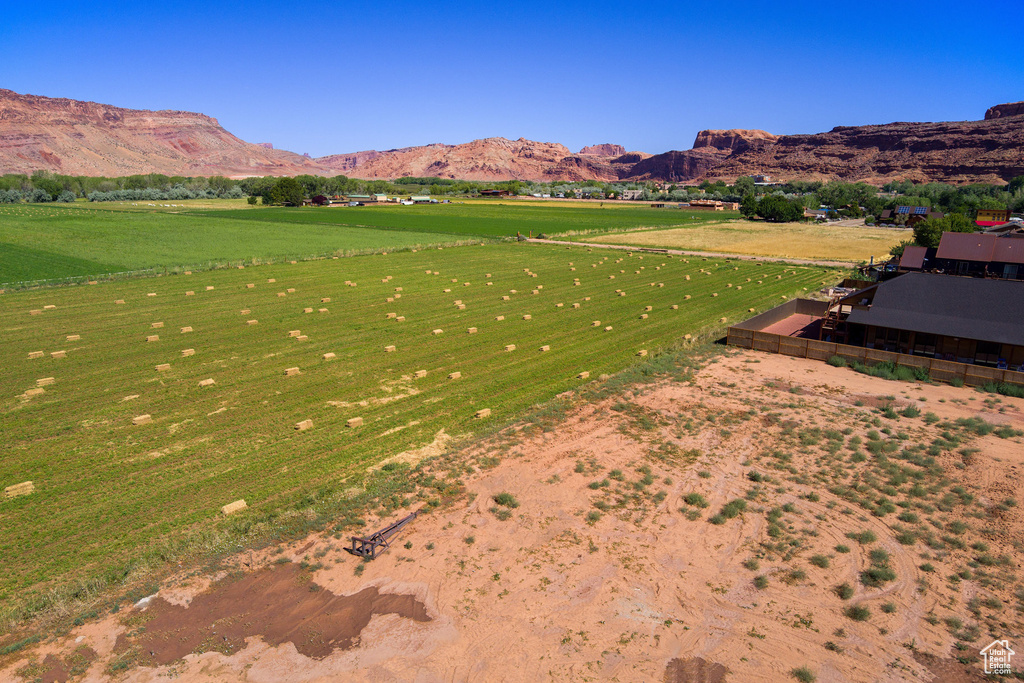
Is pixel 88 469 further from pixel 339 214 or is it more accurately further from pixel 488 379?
pixel 339 214

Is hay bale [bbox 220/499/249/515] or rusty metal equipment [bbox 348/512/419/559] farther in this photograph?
hay bale [bbox 220/499/249/515]

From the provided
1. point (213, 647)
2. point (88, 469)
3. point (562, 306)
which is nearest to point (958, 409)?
point (562, 306)

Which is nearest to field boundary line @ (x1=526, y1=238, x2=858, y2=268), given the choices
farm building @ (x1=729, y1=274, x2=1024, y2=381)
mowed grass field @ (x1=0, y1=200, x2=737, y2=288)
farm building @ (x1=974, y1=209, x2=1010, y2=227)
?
mowed grass field @ (x1=0, y1=200, x2=737, y2=288)

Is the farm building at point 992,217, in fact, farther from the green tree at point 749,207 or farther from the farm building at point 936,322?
the farm building at point 936,322

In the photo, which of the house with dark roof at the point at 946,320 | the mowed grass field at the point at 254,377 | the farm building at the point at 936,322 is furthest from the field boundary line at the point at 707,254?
the house with dark roof at the point at 946,320

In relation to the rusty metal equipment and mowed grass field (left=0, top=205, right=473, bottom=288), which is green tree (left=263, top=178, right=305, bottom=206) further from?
the rusty metal equipment

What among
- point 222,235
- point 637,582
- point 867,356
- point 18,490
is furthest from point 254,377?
point 222,235
